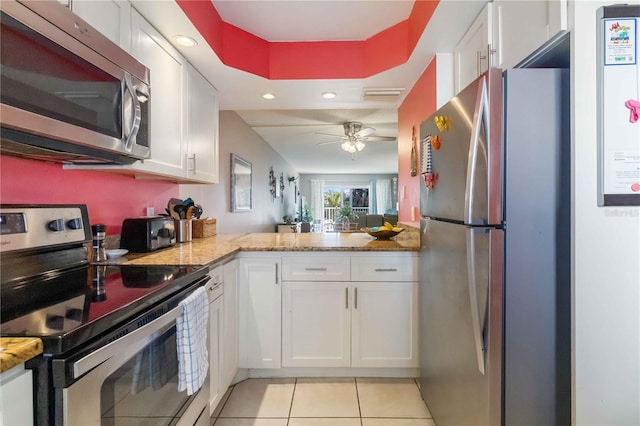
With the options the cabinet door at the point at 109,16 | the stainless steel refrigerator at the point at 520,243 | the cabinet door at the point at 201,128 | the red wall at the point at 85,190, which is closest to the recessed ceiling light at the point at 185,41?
the cabinet door at the point at 201,128

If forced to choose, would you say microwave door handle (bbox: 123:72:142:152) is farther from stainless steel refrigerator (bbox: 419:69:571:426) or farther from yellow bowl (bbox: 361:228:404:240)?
yellow bowl (bbox: 361:228:404:240)

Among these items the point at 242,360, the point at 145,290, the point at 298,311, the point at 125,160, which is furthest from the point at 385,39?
the point at 242,360

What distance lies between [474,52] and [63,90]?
1.86 meters

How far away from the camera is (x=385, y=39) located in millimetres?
2213

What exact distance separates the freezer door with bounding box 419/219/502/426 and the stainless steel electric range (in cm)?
110

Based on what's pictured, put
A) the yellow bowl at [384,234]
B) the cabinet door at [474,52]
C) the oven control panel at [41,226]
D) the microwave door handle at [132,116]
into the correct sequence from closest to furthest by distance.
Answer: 1. the oven control panel at [41,226]
2. the microwave door handle at [132,116]
3. the cabinet door at [474,52]
4. the yellow bowl at [384,234]

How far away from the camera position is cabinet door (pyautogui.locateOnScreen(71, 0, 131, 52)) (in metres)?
1.20

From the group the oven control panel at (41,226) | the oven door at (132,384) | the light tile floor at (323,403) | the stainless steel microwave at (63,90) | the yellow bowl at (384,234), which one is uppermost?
the stainless steel microwave at (63,90)

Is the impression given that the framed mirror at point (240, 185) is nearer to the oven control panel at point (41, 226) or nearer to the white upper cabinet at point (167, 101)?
the white upper cabinet at point (167, 101)

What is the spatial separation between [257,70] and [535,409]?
239 cm

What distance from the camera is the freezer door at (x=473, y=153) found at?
3.70 ft

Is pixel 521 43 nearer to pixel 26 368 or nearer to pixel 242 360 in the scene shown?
pixel 26 368

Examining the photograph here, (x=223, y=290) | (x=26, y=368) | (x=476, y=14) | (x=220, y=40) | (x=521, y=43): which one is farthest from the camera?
(x=220, y=40)

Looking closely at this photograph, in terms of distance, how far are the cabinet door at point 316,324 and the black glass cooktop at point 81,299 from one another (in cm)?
87
